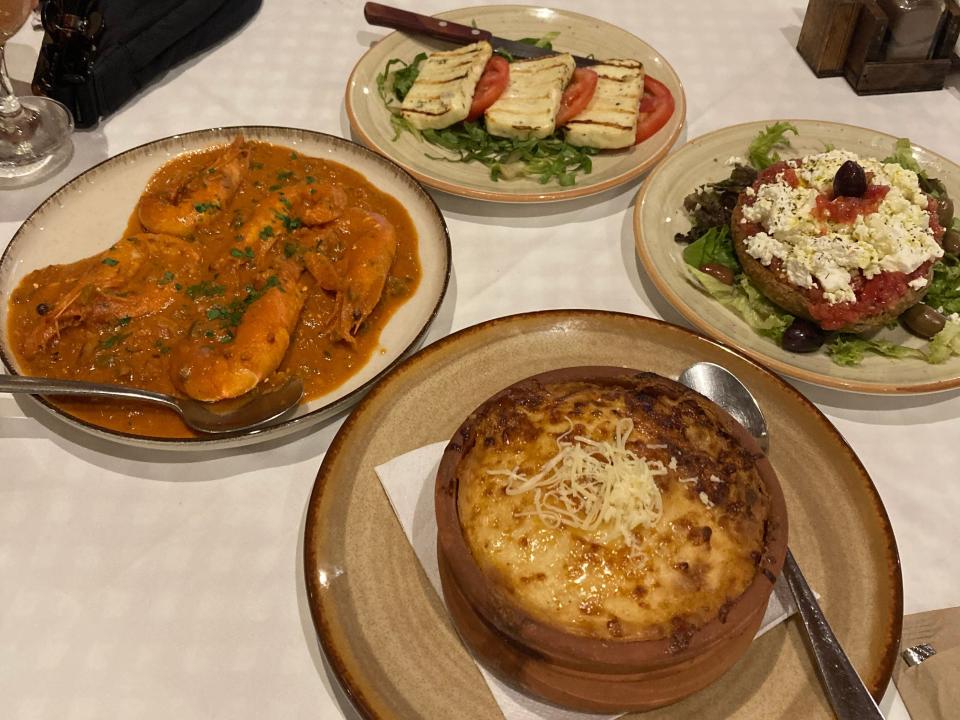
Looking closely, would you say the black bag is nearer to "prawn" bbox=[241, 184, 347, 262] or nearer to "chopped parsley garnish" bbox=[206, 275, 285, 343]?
"prawn" bbox=[241, 184, 347, 262]

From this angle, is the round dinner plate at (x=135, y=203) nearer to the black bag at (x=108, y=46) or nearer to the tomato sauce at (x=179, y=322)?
the tomato sauce at (x=179, y=322)

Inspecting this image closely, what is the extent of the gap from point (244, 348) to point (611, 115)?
5.54ft

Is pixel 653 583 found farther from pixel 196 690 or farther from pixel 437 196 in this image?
pixel 437 196

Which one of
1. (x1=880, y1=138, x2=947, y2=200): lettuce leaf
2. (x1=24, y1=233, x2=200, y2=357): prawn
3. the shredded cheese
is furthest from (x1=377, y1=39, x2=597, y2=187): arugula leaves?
the shredded cheese

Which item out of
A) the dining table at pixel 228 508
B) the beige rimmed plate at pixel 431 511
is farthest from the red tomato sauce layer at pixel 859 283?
the beige rimmed plate at pixel 431 511

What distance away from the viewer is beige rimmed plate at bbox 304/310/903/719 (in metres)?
1.50

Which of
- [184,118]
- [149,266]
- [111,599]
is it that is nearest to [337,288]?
[149,266]

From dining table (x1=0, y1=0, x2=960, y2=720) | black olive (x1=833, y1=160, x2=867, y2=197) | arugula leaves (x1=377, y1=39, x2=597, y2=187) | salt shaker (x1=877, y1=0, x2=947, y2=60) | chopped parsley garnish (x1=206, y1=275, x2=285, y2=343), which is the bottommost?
dining table (x1=0, y1=0, x2=960, y2=720)

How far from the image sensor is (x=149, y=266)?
243 cm

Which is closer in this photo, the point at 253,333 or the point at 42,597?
the point at 42,597

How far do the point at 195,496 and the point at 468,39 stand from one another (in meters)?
2.34

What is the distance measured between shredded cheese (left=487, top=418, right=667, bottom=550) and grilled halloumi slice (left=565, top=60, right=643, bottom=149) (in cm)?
170

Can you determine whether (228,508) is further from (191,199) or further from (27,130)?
(27,130)

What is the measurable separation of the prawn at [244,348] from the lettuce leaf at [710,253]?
1.32 metres
